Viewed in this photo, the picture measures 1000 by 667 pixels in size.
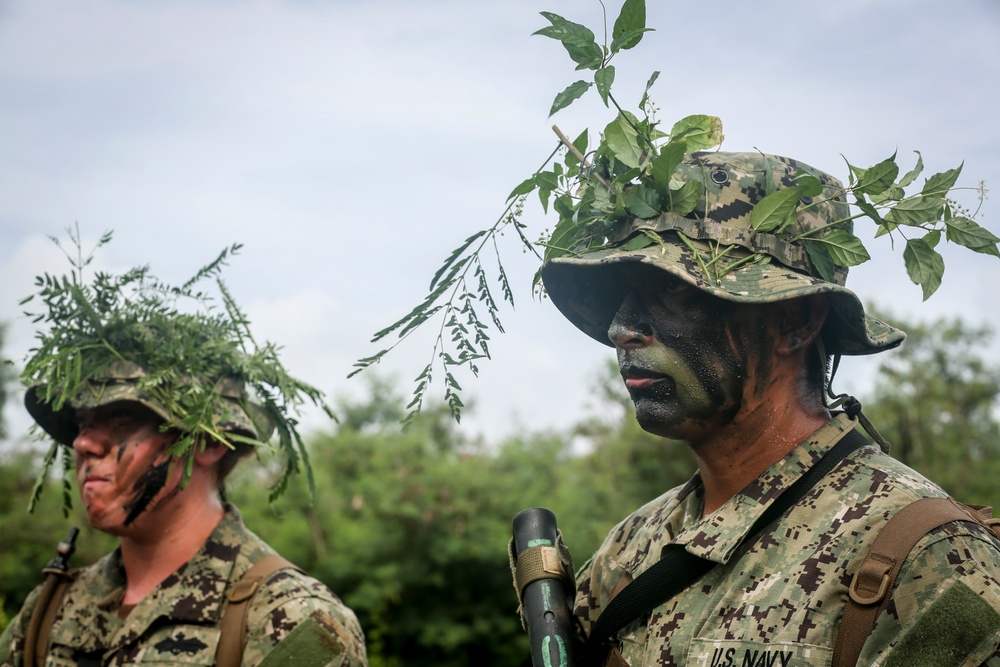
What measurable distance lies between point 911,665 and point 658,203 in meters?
1.49

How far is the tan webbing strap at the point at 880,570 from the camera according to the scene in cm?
248

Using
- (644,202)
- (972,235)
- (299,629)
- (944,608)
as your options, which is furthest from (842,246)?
(299,629)

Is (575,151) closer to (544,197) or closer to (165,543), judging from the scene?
(544,197)

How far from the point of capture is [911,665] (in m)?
2.35

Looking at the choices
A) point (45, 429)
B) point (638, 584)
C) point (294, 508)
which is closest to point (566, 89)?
point (638, 584)

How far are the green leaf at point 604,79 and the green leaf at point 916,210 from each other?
0.93 m

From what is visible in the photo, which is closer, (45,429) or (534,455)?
(45,429)

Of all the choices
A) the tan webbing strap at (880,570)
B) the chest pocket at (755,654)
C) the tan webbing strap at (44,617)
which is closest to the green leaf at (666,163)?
the tan webbing strap at (880,570)

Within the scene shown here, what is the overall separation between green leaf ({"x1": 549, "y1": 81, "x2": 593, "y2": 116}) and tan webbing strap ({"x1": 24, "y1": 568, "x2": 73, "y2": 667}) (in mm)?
3205

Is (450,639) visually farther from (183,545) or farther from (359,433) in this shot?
(183,545)

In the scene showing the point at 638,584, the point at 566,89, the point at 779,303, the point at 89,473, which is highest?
the point at 566,89

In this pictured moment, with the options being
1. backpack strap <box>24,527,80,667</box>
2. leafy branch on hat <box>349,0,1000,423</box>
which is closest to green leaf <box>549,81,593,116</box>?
leafy branch on hat <box>349,0,1000,423</box>

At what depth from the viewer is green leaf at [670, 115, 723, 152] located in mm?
3225

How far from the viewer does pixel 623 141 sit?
3.18m
